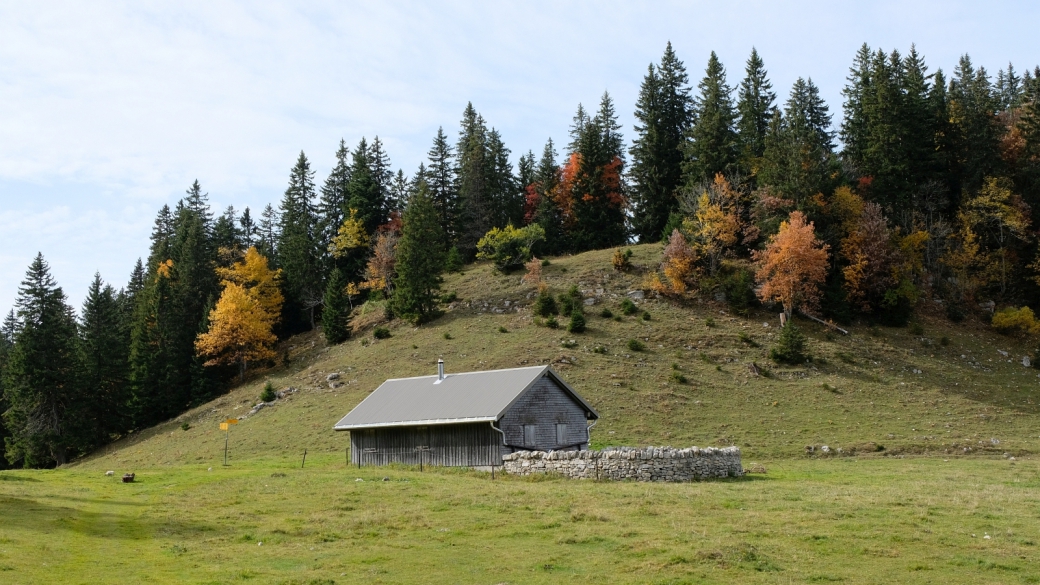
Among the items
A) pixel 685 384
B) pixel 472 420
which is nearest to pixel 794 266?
pixel 685 384

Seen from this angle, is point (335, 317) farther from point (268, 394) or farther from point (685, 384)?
point (685, 384)

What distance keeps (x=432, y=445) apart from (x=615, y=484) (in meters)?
11.4

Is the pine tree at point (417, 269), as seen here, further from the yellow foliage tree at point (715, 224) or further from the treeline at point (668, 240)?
the yellow foliage tree at point (715, 224)

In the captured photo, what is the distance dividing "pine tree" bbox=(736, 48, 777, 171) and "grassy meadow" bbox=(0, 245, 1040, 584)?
20.2m

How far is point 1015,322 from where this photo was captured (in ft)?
214

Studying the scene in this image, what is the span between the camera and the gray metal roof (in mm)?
39188

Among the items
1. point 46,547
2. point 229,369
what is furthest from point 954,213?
point 46,547

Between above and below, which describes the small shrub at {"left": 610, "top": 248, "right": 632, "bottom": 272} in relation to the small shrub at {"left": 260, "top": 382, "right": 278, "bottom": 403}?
above

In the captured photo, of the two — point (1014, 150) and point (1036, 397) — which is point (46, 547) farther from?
point (1014, 150)

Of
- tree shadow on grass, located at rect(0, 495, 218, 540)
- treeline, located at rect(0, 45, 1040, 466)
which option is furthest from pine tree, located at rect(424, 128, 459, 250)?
tree shadow on grass, located at rect(0, 495, 218, 540)

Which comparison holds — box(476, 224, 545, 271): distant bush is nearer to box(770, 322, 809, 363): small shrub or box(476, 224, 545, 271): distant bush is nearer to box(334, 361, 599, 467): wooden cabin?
box(770, 322, 809, 363): small shrub

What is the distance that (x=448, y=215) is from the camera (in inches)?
3814

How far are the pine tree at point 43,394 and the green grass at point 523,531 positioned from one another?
3742 cm

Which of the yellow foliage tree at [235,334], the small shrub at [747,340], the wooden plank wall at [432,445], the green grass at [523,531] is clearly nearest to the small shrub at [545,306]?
the small shrub at [747,340]
